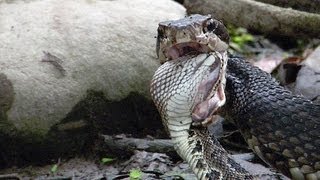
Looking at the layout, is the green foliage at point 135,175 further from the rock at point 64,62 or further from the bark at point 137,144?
the rock at point 64,62

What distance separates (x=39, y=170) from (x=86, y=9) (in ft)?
4.77

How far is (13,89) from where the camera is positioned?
16.6 ft

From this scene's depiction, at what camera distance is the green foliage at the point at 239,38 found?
8.30m

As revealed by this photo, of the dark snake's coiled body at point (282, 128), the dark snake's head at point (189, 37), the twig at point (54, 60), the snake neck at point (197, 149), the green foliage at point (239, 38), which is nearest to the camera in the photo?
the dark snake's head at point (189, 37)

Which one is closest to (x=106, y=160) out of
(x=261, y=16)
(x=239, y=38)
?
(x=261, y=16)

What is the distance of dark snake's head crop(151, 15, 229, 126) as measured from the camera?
144 inches

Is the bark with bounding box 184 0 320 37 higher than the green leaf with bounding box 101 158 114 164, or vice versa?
the bark with bounding box 184 0 320 37

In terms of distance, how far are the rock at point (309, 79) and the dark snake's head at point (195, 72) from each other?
6.05ft

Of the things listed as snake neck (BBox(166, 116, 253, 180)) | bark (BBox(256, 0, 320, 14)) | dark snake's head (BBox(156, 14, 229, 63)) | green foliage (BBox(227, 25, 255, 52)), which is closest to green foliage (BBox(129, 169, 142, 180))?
snake neck (BBox(166, 116, 253, 180))

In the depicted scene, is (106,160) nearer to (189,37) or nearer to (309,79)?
(309,79)

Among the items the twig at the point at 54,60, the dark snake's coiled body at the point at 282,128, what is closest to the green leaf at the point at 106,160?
the twig at the point at 54,60

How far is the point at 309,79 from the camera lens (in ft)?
18.1

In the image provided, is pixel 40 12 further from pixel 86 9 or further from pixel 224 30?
pixel 224 30

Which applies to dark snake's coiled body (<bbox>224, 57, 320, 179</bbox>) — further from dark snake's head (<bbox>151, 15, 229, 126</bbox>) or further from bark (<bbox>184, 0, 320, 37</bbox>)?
bark (<bbox>184, 0, 320, 37</bbox>)
